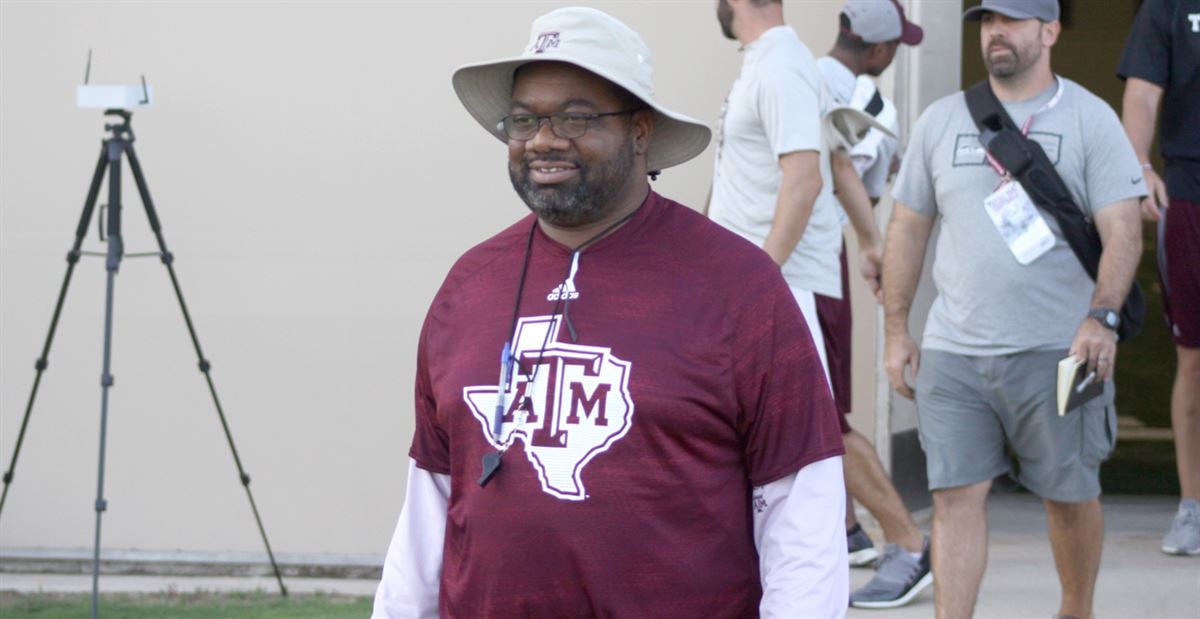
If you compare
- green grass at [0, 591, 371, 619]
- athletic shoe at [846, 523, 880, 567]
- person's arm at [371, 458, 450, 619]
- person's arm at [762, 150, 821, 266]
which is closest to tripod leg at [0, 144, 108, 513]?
green grass at [0, 591, 371, 619]

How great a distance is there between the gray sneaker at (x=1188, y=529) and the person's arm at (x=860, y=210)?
4.90 feet

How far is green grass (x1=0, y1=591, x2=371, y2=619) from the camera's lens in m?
6.16

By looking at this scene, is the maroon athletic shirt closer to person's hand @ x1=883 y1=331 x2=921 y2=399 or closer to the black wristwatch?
the black wristwatch

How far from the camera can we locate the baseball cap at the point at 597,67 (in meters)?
2.84

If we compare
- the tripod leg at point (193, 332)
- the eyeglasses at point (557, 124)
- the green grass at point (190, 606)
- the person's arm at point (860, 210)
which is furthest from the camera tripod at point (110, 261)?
the eyeglasses at point (557, 124)

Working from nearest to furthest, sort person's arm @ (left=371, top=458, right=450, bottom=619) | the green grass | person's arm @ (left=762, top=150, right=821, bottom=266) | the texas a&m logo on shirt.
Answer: the texas a&m logo on shirt → person's arm @ (left=371, top=458, right=450, bottom=619) → person's arm @ (left=762, top=150, right=821, bottom=266) → the green grass

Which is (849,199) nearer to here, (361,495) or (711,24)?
(711,24)

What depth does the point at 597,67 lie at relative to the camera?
111 inches

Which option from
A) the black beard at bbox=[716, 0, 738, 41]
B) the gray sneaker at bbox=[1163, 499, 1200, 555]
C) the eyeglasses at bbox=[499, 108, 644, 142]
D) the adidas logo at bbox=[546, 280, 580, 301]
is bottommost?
the gray sneaker at bbox=[1163, 499, 1200, 555]

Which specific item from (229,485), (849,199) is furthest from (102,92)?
(849,199)

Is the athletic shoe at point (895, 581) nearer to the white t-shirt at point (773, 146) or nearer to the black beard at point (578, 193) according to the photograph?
the white t-shirt at point (773, 146)

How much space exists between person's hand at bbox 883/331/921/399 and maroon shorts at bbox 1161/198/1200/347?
63.6 inches

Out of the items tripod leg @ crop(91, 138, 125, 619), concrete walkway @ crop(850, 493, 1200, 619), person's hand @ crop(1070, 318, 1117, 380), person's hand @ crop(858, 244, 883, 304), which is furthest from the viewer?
person's hand @ crop(858, 244, 883, 304)

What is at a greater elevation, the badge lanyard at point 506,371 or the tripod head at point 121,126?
the tripod head at point 121,126
